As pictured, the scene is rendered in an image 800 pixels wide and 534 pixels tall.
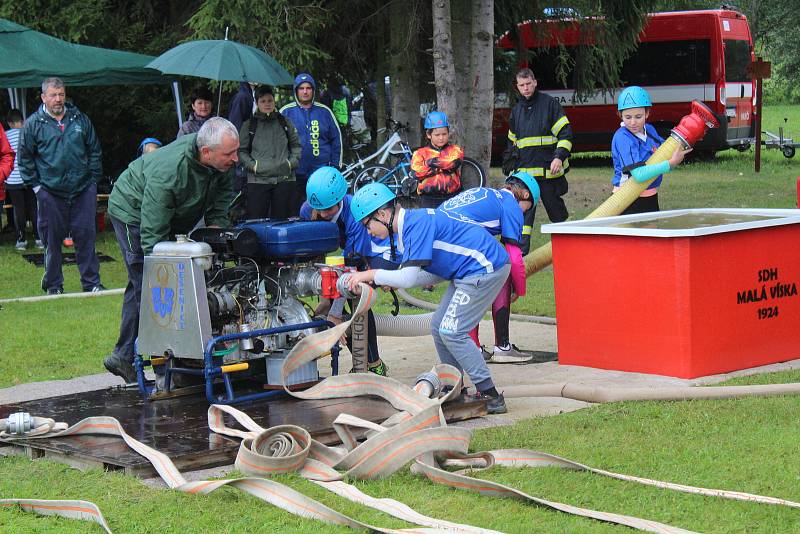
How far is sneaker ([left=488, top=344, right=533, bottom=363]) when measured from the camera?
8.49 metres

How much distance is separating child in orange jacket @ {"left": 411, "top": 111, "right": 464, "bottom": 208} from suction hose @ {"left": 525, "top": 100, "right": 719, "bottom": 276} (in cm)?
213

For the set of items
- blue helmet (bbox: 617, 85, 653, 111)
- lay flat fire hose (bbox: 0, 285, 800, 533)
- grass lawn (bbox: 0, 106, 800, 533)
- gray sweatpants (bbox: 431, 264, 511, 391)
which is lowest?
grass lawn (bbox: 0, 106, 800, 533)

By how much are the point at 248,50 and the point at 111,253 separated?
4.67m

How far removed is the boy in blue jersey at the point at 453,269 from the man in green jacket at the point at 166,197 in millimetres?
978

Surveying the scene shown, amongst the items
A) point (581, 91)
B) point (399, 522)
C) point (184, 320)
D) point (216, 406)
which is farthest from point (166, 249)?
point (581, 91)

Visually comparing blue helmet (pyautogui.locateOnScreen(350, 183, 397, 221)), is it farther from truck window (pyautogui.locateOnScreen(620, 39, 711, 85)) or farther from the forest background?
truck window (pyautogui.locateOnScreen(620, 39, 711, 85))

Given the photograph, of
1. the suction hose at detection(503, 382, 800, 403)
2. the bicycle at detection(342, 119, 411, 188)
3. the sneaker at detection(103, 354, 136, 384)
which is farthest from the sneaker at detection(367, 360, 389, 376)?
the bicycle at detection(342, 119, 411, 188)

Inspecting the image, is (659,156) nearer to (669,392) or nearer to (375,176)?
(669,392)

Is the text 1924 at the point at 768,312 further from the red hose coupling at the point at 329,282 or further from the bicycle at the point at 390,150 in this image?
the bicycle at the point at 390,150

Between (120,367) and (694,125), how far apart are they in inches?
183

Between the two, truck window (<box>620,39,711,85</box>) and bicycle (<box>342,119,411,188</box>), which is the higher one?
truck window (<box>620,39,711,85</box>)

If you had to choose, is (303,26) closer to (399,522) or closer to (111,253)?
(111,253)

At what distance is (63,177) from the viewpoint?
12.0 meters

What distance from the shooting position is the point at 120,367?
306 inches
